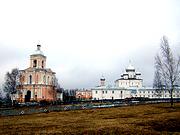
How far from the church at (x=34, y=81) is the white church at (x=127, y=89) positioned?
53.0 m

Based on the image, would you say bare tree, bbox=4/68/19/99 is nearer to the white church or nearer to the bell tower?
the bell tower

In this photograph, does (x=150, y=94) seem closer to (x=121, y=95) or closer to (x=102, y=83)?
(x=121, y=95)

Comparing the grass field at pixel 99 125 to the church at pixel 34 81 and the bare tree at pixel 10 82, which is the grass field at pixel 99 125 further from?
the church at pixel 34 81

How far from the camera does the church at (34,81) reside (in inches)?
3450

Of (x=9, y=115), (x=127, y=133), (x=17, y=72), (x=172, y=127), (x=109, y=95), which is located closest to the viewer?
(x=127, y=133)

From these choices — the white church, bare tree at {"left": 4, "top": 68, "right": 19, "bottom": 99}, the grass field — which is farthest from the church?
the grass field

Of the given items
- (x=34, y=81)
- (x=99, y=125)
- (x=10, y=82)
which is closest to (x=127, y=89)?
(x=34, y=81)

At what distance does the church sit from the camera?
3450 inches

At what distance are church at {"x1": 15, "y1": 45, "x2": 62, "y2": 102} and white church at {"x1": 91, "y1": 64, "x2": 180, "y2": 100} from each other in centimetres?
5302

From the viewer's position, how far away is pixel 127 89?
142 meters

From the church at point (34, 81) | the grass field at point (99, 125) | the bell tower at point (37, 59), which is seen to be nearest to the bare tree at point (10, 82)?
the church at point (34, 81)

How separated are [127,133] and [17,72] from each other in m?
70.3

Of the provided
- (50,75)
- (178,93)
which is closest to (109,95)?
(178,93)

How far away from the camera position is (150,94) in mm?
146000
